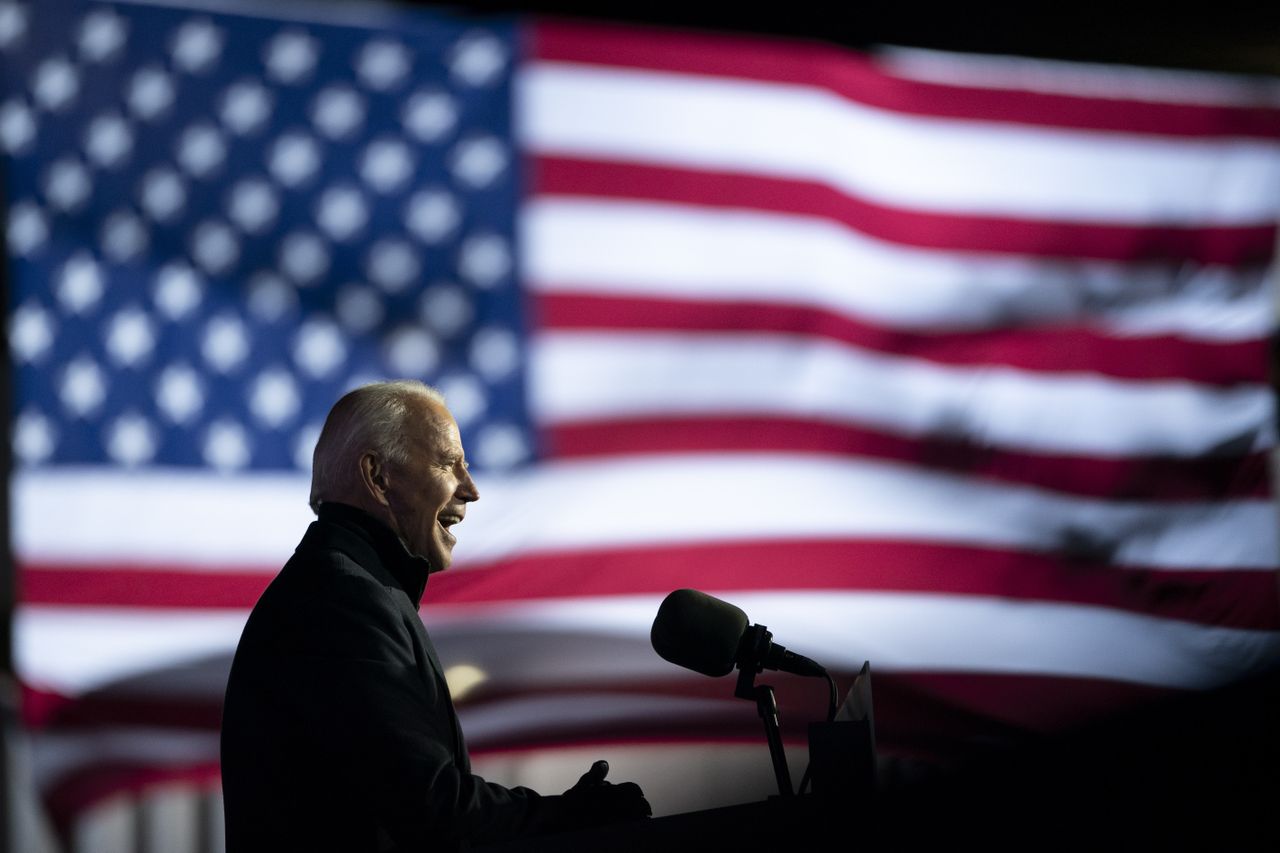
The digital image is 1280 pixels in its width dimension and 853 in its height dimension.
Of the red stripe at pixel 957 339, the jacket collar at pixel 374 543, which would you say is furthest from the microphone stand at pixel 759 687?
the red stripe at pixel 957 339

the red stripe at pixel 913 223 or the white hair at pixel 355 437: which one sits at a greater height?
the red stripe at pixel 913 223

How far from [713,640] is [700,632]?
0.02m

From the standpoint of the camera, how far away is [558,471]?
3334mm

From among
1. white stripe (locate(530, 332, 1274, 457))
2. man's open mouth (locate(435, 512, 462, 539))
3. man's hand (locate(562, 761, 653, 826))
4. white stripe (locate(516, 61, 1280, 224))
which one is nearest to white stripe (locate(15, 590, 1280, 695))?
white stripe (locate(530, 332, 1274, 457))

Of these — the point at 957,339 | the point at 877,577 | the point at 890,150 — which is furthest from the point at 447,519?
A: the point at 890,150

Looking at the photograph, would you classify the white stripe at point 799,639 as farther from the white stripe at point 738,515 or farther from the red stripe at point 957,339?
the red stripe at point 957,339

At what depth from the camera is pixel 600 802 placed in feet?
4.47

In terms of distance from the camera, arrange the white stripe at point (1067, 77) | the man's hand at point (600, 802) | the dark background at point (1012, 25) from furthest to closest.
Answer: the white stripe at point (1067, 77) → the dark background at point (1012, 25) → the man's hand at point (600, 802)

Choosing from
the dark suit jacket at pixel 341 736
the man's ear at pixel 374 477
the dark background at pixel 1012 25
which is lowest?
the dark suit jacket at pixel 341 736

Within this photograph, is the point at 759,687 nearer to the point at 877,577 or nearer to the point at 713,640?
the point at 713,640

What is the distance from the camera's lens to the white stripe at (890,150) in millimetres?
3496

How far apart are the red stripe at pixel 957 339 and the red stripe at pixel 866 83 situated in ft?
2.09

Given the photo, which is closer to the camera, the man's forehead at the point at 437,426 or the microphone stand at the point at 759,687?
the microphone stand at the point at 759,687

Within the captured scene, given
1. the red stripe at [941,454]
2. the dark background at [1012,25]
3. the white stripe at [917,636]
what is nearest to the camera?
the white stripe at [917,636]
